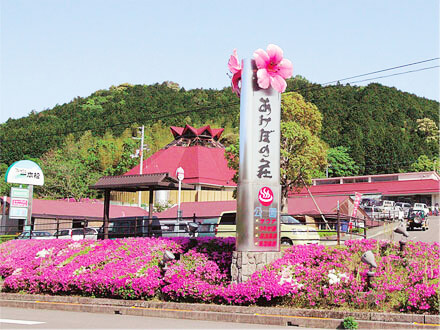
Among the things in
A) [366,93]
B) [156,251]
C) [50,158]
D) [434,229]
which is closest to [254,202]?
[156,251]

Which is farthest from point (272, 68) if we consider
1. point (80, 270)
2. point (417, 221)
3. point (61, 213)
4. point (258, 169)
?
point (61, 213)

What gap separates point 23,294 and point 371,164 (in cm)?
7630

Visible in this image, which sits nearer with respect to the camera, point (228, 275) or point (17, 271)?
point (228, 275)

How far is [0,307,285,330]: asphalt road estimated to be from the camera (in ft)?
35.2

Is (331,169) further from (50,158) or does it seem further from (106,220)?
(106,220)

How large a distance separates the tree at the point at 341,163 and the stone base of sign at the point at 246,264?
236ft

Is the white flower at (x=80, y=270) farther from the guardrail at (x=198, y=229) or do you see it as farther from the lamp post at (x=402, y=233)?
the lamp post at (x=402, y=233)

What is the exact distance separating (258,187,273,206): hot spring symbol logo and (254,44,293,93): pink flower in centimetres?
261

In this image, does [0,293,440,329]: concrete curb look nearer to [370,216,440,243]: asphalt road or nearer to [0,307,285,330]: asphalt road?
[0,307,285,330]: asphalt road

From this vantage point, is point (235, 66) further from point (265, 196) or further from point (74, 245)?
point (74, 245)

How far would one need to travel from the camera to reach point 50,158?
232 feet

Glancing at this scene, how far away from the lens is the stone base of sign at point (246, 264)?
1314cm

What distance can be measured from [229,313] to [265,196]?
10.2 ft

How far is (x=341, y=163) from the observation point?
8512 cm
